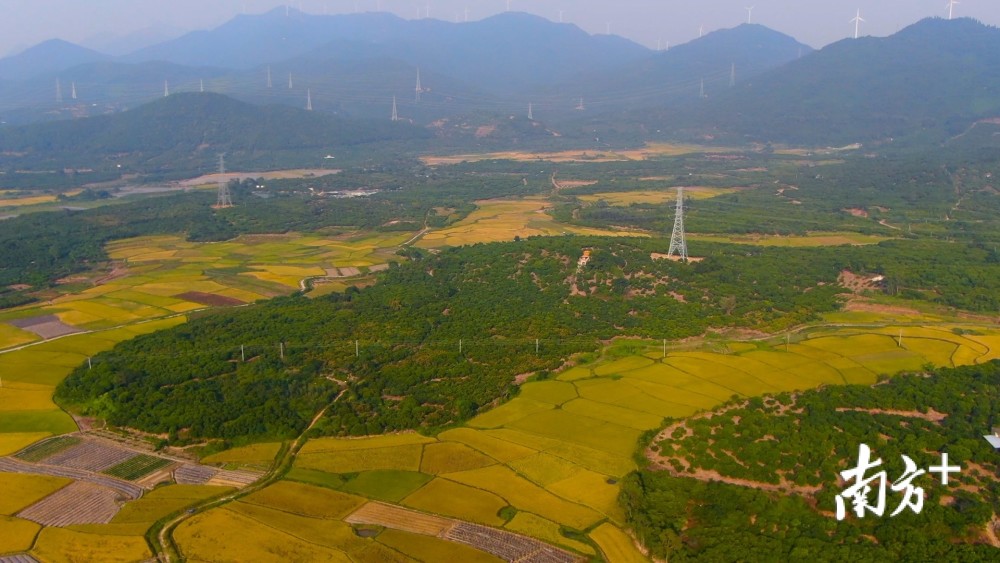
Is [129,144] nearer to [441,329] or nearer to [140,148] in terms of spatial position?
[140,148]

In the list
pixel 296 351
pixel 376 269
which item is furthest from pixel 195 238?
pixel 296 351

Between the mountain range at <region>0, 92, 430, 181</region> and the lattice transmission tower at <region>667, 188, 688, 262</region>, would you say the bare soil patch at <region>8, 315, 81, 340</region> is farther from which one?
the mountain range at <region>0, 92, 430, 181</region>

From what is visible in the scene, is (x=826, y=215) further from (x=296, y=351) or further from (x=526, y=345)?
(x=296, y=351)

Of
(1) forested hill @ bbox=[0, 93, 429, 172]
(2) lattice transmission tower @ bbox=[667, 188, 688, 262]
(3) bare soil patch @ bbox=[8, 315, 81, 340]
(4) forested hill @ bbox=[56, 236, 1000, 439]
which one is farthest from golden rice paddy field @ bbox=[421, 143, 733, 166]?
(3) bare soil patch @ bbox=[8, 315, 81, 340]

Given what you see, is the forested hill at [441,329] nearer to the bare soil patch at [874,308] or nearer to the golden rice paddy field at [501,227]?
the bare soil patch at [874,308]

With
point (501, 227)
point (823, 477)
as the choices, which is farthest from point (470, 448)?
point (501, 227)

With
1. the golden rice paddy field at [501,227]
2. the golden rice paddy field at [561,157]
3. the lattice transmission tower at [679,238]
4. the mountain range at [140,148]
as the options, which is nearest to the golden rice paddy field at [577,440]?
the lattice transmission tower at [679,238]
